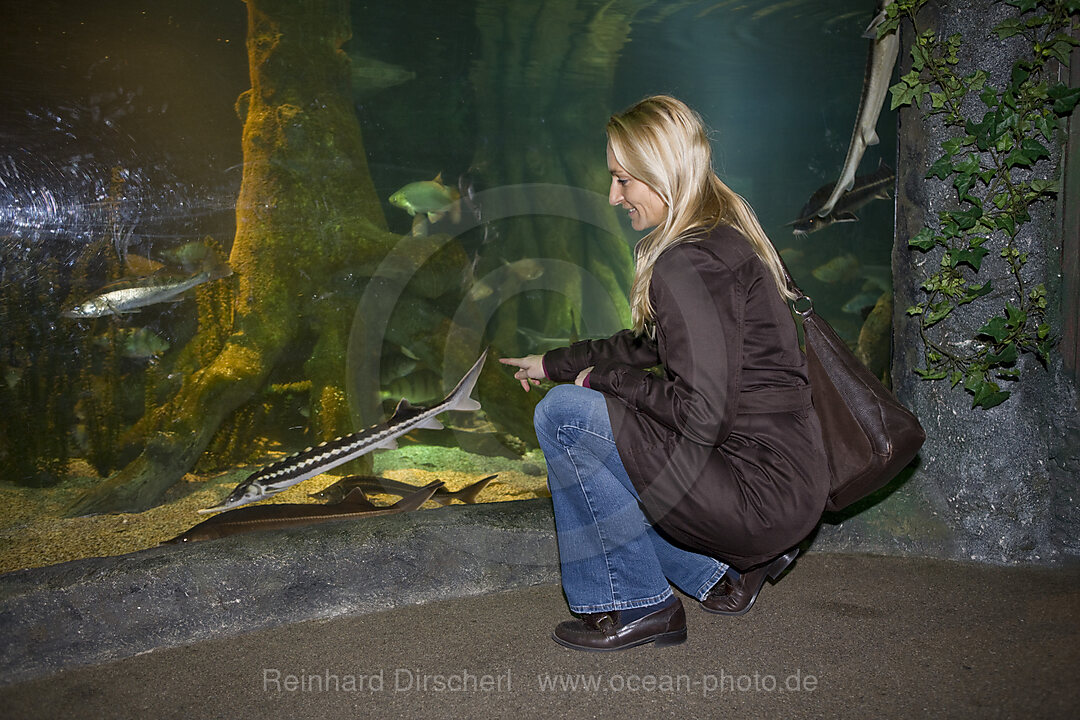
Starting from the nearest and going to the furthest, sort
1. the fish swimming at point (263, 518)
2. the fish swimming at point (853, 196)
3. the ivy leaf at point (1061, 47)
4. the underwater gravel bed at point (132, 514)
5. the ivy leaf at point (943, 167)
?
1. the ivy leaf at point (1061, 47)
2. the ivy leaf at point (943, 167)
3. the fish swimming at point (263, 518)
4. the underwater gravel bed at point (132, 514)
5. the fish swimming at point (853, 196)

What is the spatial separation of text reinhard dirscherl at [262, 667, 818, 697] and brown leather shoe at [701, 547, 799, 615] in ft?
1.49

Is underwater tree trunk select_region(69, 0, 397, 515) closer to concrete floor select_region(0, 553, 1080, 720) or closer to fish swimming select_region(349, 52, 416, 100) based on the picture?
concrete floor select_region(0, 553, 1080, 720)

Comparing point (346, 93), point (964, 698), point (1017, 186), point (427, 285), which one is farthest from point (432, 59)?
point (964, 698)

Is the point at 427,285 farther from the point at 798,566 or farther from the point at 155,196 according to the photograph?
the point at 798,566

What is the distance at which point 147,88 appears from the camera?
193 inches

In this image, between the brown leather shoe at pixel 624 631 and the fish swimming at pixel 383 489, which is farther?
the fish swimming at pixel 383 489

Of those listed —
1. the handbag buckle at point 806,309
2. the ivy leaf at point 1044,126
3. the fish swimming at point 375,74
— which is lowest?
the handbag buckle at point 806,309

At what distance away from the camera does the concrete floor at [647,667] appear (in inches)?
80.0

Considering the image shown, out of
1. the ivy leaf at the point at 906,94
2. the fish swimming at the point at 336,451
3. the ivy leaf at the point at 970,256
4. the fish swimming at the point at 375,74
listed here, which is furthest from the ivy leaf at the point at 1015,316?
the fish swimming at the point at 375,74

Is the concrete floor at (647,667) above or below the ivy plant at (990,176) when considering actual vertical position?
below

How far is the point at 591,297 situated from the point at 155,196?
975 centimetres

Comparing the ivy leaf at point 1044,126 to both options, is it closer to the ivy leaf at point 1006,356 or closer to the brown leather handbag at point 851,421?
the ivy leaf at point 1006,356

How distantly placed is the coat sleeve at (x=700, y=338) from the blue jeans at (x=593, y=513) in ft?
1.13

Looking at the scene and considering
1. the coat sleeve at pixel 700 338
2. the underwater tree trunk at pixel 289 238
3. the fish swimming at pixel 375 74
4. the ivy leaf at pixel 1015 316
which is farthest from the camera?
the fish swimming at pixel 375 74
